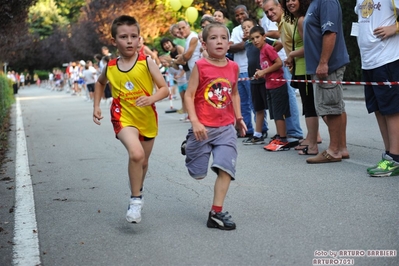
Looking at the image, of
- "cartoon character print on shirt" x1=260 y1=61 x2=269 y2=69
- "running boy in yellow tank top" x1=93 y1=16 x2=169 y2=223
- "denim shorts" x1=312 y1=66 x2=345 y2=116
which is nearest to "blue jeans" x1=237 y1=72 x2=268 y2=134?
"cartoon character print on shirt" x1=260 y1=61 x2=269 y2=69

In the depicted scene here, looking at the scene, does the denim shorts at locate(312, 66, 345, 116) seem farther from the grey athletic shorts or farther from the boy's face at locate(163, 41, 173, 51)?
the boy's face at locate(163, 41, 173, 51)

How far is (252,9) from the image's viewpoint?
26.4 m

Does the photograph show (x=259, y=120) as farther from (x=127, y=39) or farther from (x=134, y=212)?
(x=134, y=212)

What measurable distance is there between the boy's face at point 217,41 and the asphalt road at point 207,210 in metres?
1.37

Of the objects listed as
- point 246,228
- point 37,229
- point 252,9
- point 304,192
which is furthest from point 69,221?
point 252,9

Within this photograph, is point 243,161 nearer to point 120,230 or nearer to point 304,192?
point 304,192

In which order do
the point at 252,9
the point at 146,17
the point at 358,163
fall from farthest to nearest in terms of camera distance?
the point at 146,17 < the point at 252,9 < the point at 358,163

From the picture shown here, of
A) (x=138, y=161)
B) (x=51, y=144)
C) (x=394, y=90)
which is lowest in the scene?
(x=51, y=144)

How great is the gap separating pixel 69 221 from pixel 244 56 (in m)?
6.27

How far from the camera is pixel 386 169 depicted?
266 inches

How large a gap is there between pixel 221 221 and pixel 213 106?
0.94 metres

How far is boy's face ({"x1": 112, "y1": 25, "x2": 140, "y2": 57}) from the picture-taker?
546cm

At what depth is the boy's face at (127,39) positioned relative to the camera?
17.9ft

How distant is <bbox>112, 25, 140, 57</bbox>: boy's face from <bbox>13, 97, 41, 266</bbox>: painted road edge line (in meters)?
1.66
